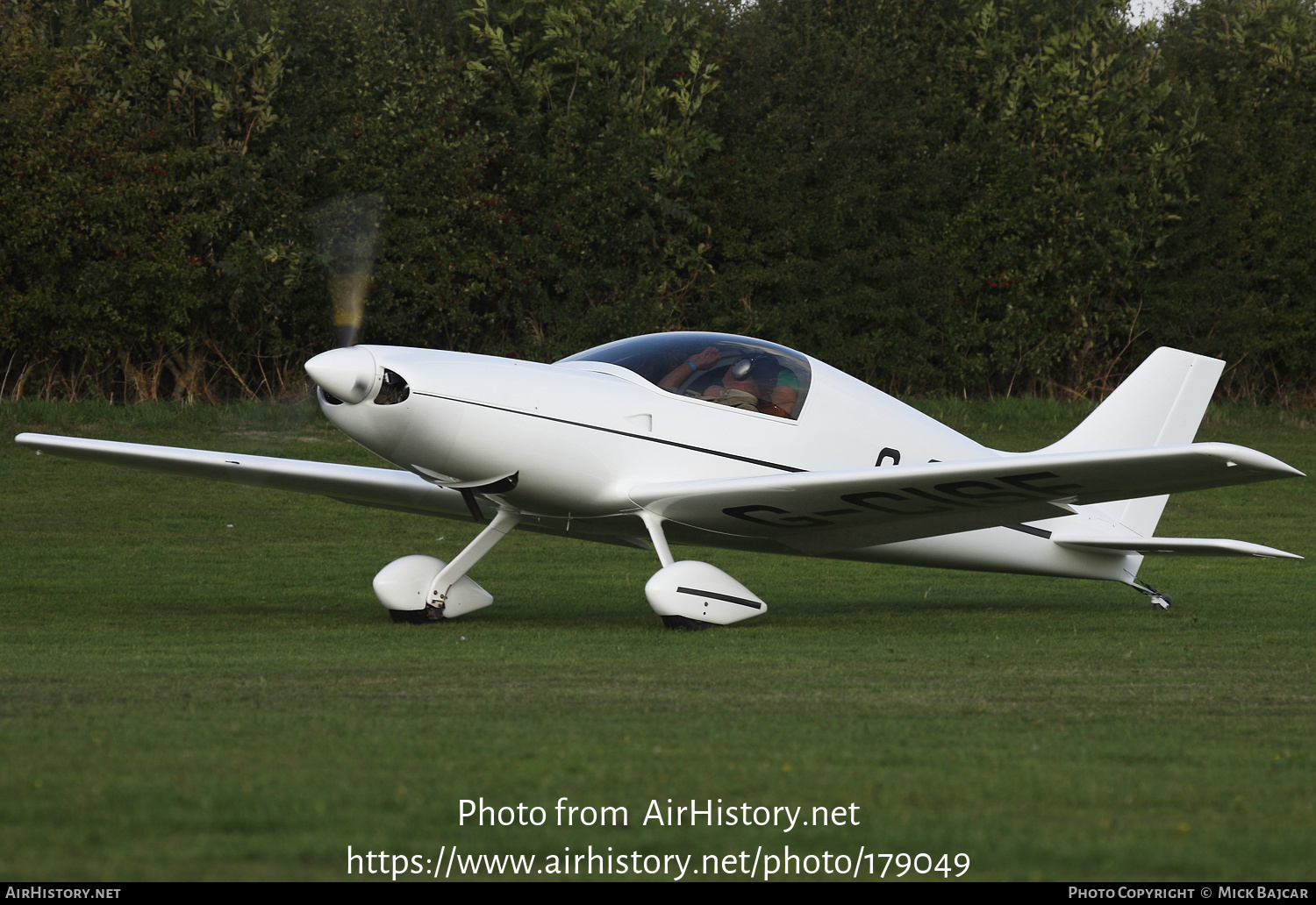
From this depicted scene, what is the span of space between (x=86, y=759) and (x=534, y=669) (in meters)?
3.10

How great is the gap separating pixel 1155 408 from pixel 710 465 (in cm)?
391

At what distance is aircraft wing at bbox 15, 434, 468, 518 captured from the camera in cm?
1129

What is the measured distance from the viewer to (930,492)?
31.6 ft

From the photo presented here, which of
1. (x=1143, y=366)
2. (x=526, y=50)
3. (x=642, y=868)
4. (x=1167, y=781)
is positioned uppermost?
(x=526, y=50)

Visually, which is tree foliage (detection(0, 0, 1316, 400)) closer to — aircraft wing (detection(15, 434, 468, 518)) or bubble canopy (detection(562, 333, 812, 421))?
aircraft wing (detection(15, 434, 468, 518))

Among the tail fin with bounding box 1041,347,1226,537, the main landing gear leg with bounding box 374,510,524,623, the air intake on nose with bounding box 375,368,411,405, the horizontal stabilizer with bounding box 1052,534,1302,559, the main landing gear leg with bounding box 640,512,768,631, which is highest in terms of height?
the tail fin with bounding box 1041,347,1226,537

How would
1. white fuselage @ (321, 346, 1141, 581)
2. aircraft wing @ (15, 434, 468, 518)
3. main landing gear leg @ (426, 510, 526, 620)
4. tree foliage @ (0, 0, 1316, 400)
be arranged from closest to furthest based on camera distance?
white fuselage @ (321, 346, 1141, 581) → main landing gear leg @ (426, 510, 526, 620) → aircraft wing @ (15, 434, 468, 518) → tree foliage @ (0, 0, 1316, 400)

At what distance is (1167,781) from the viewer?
16.2 ft

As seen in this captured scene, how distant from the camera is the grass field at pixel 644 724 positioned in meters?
4.10

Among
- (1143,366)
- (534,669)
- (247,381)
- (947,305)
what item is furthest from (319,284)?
(534,669)

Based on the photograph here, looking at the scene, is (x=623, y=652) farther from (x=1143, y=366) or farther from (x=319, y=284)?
(x=319, y=284)

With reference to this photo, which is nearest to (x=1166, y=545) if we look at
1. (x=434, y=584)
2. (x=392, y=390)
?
(x=434, y=584)

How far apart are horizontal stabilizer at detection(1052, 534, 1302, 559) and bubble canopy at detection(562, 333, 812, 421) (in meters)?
2.66

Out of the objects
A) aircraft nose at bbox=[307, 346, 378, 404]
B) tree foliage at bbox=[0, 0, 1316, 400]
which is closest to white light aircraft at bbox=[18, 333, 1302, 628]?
aircraft nose at bbox=[307, 346, 378, 404]
